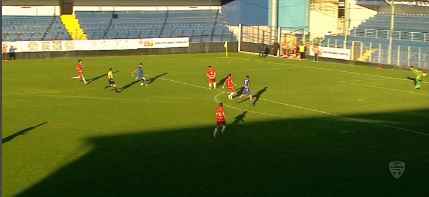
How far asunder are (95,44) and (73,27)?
4775 mm

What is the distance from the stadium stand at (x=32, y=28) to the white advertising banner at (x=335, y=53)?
23692mm

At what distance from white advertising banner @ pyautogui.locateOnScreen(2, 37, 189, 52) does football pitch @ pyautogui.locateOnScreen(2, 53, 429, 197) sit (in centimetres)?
1562

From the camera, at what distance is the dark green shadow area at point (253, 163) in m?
15.4

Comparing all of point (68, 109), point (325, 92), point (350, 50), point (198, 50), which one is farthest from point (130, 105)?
point (198, 50)

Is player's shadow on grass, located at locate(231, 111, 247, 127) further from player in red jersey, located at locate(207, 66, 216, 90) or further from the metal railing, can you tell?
the metal railing

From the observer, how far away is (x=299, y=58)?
57.9 meters

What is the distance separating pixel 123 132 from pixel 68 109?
6599 mm

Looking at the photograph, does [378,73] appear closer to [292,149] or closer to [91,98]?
[91,98]

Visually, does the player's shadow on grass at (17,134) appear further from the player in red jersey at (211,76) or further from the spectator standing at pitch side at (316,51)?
the spectator standing at pitch side at (316,51)

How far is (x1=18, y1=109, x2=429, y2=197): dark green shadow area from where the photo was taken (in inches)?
606

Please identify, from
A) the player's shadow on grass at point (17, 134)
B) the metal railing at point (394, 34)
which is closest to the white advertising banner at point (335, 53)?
the metal railing at point (394, 34)

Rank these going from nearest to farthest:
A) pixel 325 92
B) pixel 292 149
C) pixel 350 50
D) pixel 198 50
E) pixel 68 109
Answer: pixel 292 149 → pixel 68 109 → pixel 325 92 → pixel 350 50 → pixel 198 50

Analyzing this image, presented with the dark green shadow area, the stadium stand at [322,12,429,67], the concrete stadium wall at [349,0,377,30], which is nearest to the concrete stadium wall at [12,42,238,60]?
the stadium stand at [322,12,429,67]

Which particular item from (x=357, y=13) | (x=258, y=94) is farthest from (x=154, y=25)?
(x=258, y=94)
